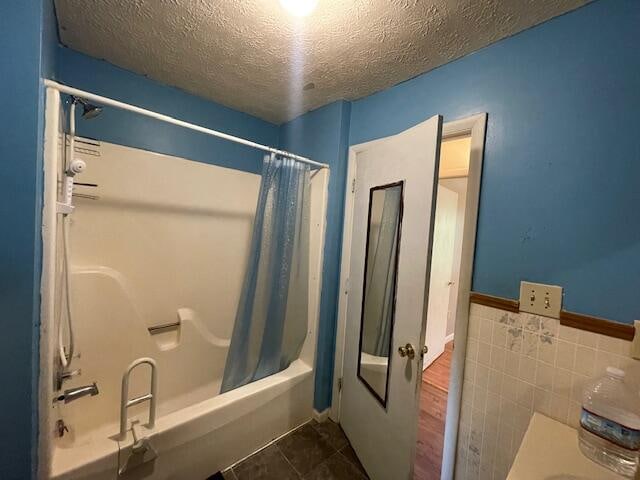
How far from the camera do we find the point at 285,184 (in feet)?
5.53

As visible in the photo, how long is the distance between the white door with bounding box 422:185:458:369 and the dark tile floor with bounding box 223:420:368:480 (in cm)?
144

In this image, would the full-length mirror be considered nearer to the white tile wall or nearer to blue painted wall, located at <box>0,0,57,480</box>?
the white tile wall

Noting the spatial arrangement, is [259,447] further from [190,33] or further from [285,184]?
[190,33]

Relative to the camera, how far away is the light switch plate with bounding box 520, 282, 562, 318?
0.97m

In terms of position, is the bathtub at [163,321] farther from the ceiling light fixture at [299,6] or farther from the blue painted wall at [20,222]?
the ceiling light fixture at [299,6]

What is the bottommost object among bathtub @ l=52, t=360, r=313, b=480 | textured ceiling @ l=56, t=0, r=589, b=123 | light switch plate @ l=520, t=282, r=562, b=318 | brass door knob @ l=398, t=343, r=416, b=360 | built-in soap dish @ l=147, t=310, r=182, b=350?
bathtub @ l=52, t=360, r=313, b=480

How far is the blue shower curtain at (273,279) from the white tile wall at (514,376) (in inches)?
41.3

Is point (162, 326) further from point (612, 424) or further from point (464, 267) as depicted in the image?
point (612, 424)

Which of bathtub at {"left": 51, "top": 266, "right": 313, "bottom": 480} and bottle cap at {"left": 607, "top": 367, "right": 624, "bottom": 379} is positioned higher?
bottle cap at {"left": 607, "top": 367, "right": 624, "bottom": 379}

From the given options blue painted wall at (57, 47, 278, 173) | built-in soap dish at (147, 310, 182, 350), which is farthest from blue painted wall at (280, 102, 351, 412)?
built-in soap dish at (147, 310, 182, 350)

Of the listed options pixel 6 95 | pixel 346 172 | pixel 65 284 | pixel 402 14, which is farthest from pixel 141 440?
pixel 402 14

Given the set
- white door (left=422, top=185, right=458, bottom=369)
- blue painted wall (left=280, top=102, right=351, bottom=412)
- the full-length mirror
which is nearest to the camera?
the full-length mirror

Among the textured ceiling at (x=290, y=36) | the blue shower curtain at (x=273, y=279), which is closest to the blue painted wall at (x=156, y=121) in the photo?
the textured ceiling at (x=290, y=36)

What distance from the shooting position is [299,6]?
959 millimetres
